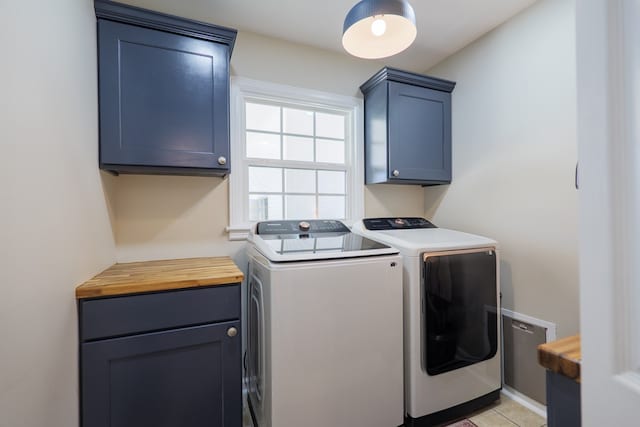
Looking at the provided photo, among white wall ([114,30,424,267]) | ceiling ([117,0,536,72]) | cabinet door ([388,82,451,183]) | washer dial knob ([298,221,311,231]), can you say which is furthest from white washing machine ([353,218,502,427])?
ceiling ([117,0,536,72])

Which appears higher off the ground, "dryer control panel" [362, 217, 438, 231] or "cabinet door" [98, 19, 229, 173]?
"cabinet door" [98, 19, 229, 173]

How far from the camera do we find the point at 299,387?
1334 millimetres

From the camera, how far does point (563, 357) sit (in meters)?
0.62

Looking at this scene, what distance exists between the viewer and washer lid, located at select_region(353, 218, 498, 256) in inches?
62.6

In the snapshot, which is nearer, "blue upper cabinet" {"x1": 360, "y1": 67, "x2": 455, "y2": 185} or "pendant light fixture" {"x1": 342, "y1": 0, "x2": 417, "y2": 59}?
"pendant light fixture" {"x1": 342, "y1": 0, "x2": 417, "y2": 59}

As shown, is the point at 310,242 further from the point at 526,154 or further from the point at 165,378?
the point at 526,154

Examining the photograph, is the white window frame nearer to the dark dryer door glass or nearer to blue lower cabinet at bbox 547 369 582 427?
the dark dryer door glass

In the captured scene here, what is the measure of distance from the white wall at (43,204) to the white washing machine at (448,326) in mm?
1516

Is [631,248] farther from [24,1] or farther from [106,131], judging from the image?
[106,131]

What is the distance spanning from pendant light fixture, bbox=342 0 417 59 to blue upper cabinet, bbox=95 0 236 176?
82 centimetres

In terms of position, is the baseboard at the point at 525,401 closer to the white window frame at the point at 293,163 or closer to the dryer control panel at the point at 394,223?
the dryer control panel at the point at 394,223

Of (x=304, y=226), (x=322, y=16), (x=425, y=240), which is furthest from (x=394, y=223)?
(x=322, y=16)

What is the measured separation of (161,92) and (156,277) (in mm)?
990

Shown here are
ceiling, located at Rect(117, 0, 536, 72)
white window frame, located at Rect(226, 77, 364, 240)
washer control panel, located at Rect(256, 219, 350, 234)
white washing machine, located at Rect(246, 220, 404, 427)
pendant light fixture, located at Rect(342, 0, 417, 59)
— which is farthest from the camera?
white window frame, located at Rect(226, 77, 364, 240)
